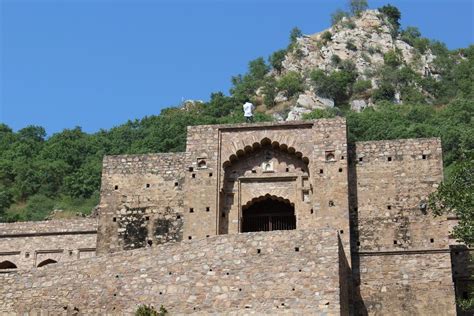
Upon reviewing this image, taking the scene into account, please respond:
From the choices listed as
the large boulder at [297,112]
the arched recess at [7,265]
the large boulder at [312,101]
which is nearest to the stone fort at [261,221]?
the arched recess at [7,265]

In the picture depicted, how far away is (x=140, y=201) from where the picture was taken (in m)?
29.2

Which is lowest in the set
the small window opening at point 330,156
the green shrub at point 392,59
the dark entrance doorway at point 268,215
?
the dark entrance doorway at point 268,215

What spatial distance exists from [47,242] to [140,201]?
647cm

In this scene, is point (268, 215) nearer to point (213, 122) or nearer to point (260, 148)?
point (260, 148)

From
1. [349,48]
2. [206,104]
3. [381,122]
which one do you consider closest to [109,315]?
[381,122]

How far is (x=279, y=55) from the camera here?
101812 millimetres

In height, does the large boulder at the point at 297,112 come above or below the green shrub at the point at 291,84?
below

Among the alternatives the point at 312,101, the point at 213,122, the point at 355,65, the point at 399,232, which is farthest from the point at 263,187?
the point at 355,65

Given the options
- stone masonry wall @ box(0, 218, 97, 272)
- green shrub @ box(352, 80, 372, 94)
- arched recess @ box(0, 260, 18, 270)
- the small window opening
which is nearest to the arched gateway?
the small window opening

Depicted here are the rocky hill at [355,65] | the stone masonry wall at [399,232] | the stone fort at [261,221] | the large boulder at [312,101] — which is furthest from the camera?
the rocky hill at [355,65]

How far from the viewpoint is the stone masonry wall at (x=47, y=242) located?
33.3 metres

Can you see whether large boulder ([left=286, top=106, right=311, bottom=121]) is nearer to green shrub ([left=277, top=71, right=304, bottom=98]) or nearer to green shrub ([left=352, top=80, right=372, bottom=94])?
green shrub ([left=277, top=71, right=304, bottom=98])

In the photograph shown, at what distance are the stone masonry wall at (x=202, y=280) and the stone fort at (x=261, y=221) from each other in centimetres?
3

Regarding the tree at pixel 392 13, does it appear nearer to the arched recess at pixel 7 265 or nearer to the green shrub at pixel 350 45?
the green shrub at pixel 350 45
